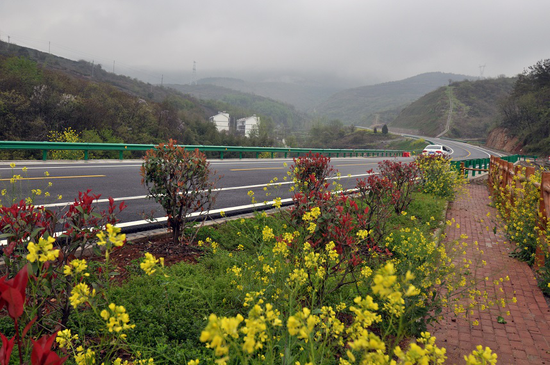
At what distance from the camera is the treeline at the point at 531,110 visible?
4775 cm

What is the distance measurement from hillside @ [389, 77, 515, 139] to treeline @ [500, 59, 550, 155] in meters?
28.2

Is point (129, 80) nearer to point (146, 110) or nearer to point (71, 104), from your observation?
point (146, 110)

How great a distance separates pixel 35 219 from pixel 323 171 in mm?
5568

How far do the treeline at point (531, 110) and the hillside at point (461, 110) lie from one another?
92.4ft

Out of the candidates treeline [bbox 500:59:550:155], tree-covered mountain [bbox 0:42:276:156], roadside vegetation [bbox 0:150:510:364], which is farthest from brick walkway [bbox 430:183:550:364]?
treeline [bbox 500:59:550:155]

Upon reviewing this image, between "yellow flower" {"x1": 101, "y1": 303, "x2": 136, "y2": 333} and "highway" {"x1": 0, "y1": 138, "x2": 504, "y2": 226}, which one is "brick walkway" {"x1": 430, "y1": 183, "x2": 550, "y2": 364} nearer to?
"yellow flower" {"x1": 101, "y1": 303, "x2": 136, "y2": 333}

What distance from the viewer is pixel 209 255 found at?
15.8 ft

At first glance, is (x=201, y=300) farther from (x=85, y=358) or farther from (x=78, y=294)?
(x=78, y=294)

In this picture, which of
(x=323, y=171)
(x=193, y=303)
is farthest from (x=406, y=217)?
(x=193, y=303)

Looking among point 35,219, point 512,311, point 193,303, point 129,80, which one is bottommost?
point 512,311

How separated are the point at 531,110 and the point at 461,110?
57.1 meters

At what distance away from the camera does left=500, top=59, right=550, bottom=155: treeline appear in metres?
47.8

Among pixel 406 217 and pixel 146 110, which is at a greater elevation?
pixel 146 110

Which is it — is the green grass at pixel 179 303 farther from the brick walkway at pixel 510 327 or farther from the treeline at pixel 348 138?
the treeline at pixel 348 138
